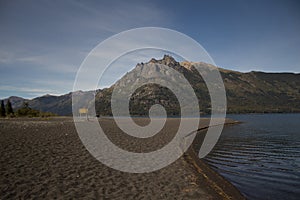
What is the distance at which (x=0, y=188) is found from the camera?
8844 millimetres

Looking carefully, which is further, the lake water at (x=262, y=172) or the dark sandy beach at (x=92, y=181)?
the lake water at (x=262, y=172)

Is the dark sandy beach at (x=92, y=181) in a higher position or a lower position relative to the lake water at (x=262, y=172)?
higher

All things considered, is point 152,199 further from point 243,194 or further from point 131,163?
point 131,163

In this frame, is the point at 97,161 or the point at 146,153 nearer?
the point at 97,161

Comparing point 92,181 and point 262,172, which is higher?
point 92,181

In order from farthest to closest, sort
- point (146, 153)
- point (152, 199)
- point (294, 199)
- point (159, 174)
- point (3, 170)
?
point (146, 153) < point (159, 174) < point (3, 170) < point (294, 199) < point (152, 199)

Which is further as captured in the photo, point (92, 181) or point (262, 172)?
point (262, 172)

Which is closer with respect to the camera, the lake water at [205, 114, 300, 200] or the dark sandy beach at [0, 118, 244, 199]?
the dark sandy beach at [0, 118, 244, 199]

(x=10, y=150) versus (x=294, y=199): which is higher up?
(x=10, y=150)

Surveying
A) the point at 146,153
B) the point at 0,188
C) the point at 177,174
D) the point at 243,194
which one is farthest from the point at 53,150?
the point at 243,194

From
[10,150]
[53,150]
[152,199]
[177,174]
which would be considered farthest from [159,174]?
[10,150]

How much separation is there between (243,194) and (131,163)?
6.85m

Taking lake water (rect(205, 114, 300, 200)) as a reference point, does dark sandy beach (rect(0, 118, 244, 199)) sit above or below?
above

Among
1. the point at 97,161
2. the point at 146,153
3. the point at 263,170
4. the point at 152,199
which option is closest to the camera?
the point at 152,199
